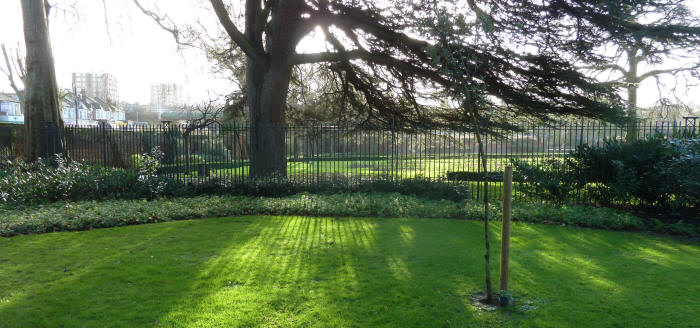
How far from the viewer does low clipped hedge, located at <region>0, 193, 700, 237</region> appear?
327 inches

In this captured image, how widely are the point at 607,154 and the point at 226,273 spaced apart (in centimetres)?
958

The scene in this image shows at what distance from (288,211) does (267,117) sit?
467 centimetres

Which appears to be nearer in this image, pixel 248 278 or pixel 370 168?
pixel 248 278

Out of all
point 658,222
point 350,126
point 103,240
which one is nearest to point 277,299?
point 103,240

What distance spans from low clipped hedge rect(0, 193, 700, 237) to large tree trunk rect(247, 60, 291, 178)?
1.85 m

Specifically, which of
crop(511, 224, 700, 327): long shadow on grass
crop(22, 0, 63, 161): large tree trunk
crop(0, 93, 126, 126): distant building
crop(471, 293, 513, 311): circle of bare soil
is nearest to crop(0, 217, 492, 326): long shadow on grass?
crop(471, 293, 513, 311): circle of bare soil

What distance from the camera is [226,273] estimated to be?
5.45m

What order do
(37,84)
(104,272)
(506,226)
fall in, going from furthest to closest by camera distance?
(37,84)
(104,272)
(506,226)

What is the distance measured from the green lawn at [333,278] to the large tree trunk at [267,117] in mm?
4877

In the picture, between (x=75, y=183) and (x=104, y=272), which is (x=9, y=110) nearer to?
(x=75, y=183)

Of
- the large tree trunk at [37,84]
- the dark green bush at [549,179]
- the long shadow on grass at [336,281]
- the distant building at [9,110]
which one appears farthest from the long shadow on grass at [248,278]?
the distant building at [9,110]

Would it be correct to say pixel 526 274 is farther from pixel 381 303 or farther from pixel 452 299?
pixel 381 303

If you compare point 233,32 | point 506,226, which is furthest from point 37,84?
point 506,226

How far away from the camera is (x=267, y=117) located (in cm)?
1341
